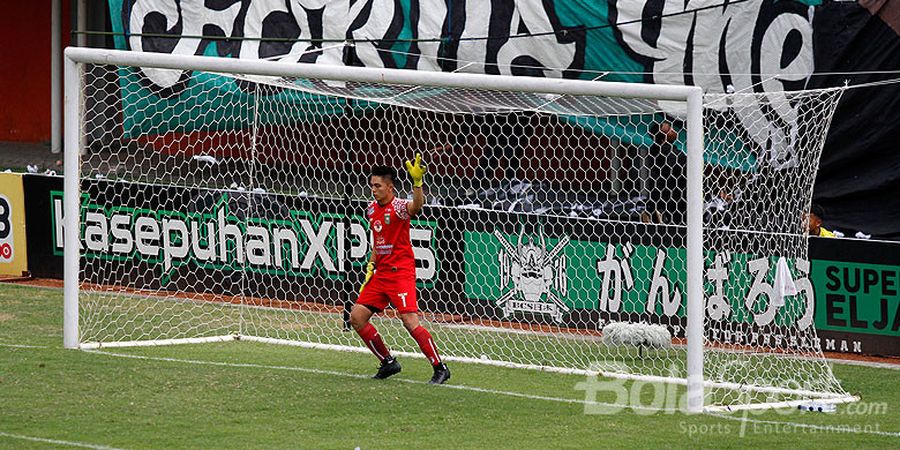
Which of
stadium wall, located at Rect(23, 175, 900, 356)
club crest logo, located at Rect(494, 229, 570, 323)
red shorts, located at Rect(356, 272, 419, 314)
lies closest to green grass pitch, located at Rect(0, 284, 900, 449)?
red shorts, located at Rect(356, 272, 419, 314)

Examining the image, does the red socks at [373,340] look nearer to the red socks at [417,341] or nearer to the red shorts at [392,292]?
the red socks at [417,341]

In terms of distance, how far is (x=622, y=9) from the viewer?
61.4ft

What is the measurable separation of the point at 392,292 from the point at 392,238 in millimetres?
462

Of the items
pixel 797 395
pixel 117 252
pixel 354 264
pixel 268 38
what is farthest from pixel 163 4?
pixel 797 395

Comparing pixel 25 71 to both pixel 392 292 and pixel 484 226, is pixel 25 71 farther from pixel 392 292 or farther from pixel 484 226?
pixel 392 292

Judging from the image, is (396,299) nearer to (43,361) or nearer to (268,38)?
(43,361)

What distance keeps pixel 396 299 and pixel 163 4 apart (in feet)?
41.3

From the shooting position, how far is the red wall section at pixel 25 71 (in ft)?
94.1

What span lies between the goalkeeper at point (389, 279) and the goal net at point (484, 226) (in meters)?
1.25

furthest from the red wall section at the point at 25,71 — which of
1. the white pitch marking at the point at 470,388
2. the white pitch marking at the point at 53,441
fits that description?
the white pitch marking at the point at 53,441

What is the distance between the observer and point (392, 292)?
11.6 meters

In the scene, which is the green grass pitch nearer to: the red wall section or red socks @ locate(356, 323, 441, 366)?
red socks @ locate(356, 323, 441, 366)

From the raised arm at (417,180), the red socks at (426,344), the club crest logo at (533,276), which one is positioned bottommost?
the red socks at (426,344)

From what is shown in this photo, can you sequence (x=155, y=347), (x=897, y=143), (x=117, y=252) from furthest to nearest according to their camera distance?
1. (x=117, y=252)
2. (x=897, y=143)
3. (x=155, y=347)
